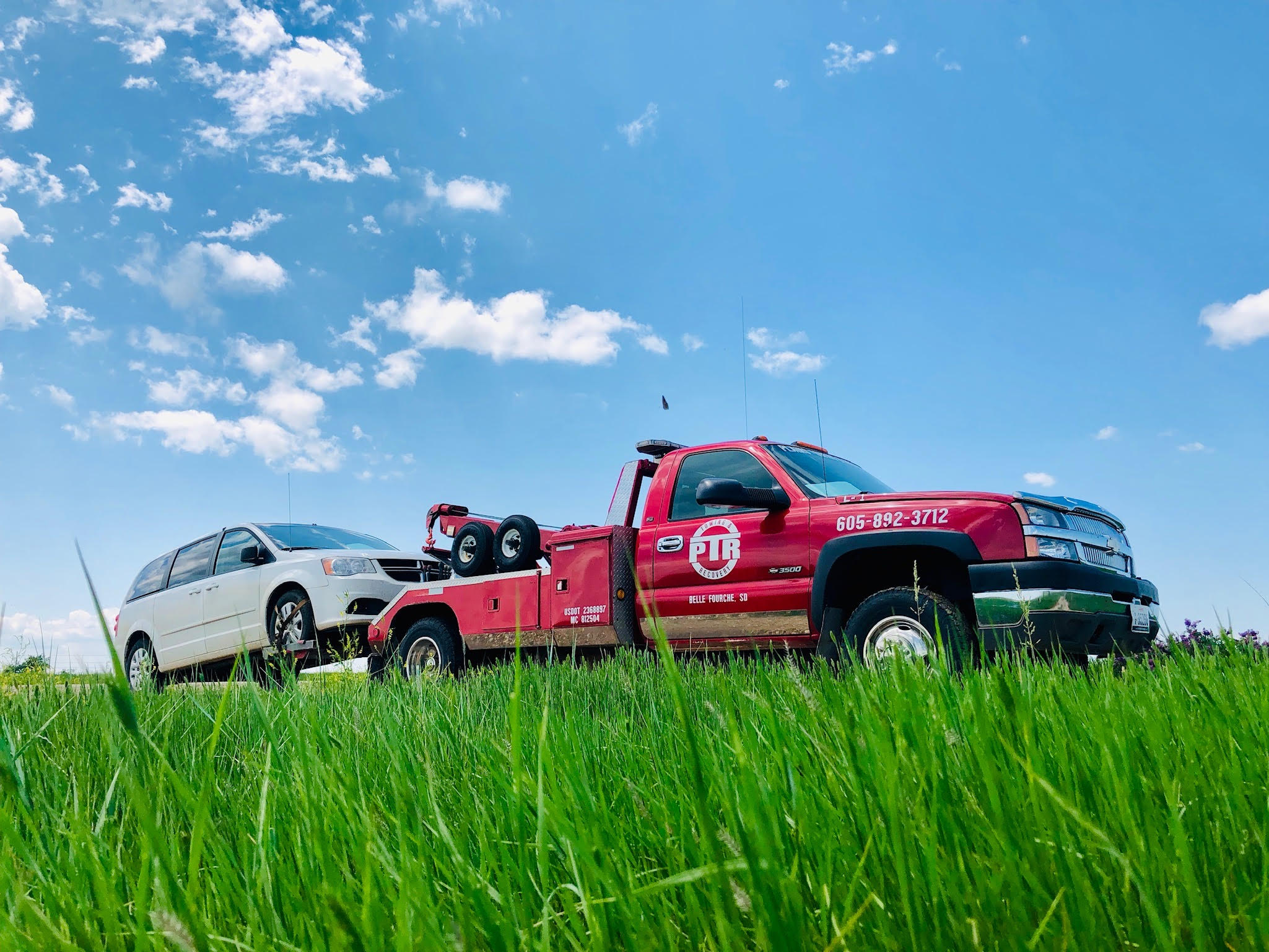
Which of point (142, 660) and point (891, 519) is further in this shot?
point (142, 660)

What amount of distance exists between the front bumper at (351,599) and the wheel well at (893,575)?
581 centimetres

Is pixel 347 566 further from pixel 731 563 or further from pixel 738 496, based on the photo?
pixel 738 496

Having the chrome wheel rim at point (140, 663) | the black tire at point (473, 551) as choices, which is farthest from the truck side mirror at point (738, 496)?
the chrome wheel rim at point (140, 663)

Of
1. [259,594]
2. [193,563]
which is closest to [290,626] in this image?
[259,594]

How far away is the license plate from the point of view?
6586mm

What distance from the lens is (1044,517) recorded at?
20.8 feet

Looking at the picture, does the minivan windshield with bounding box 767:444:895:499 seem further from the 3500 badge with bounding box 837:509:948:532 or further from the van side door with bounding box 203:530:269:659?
the van side door with bounding box 203:530:269:659

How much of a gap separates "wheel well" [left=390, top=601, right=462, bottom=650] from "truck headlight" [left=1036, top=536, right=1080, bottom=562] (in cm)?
583

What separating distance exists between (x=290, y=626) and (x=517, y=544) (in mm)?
3458

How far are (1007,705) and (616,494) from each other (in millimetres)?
7590

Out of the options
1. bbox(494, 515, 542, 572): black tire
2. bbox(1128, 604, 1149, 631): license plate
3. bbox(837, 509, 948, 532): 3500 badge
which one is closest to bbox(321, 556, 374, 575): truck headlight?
bbox(494, 515, 542, 572): black tire

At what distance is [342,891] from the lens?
1.30m

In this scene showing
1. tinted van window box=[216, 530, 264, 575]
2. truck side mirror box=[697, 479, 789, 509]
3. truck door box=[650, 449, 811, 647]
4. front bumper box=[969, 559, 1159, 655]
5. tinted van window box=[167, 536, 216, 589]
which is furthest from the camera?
tinted van window box=[167, 536, 216, 589]

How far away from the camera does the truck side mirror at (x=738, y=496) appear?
21.4 ft
